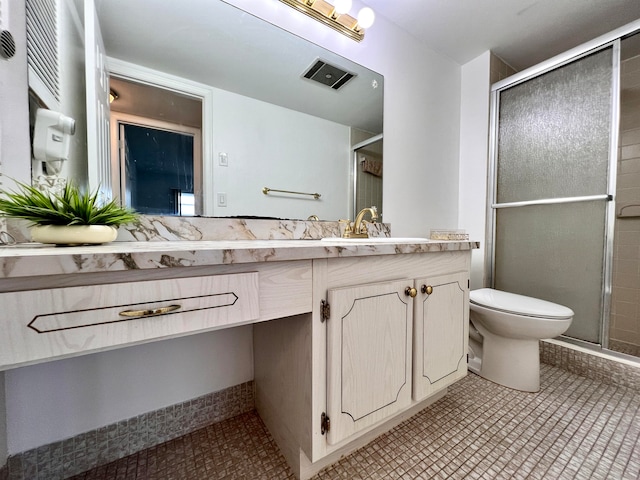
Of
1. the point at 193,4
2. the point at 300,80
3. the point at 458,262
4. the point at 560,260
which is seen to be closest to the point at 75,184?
the point at 193,4

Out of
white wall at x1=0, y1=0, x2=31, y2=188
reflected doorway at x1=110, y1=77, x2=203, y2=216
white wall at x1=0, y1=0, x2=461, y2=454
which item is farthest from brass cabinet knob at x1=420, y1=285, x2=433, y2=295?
white wall at x1=0, y1=0, x2=31, y2=188

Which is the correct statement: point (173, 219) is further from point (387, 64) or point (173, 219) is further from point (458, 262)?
point (387, 64)

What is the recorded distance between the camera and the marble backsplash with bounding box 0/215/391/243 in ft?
3.01

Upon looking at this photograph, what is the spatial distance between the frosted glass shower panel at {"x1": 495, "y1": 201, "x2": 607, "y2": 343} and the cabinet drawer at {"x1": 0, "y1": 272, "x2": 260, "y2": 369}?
1.98 metres

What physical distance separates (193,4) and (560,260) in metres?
2.39

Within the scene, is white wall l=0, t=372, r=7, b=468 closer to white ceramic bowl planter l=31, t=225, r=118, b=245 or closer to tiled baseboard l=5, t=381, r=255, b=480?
tiled baseboard l=5, t=381, r=255, b=480

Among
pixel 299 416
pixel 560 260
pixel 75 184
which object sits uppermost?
pixel 75 184

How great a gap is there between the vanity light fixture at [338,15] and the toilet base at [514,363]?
1813mm

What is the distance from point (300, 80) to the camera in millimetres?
1286

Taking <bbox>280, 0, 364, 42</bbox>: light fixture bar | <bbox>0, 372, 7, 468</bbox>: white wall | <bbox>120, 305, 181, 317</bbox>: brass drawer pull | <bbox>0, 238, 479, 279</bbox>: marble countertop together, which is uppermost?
<bbox>280, 0, 364, 42</bbox>: light fixture bar

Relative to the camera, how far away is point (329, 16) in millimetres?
1291

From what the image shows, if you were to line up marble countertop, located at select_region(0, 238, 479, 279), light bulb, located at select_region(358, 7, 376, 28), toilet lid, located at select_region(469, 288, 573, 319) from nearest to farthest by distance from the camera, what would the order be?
marble countertop, located at select_region(0, 238, 479, 279)
toilet lid, located at select_region(469, 288, 573, 319)
light bulb, located at select_region(358, 7, 376, 28)

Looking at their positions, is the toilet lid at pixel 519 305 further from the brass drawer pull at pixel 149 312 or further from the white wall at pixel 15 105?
the white wall at pixel 15 105

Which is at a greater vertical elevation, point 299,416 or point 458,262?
point 458,262
